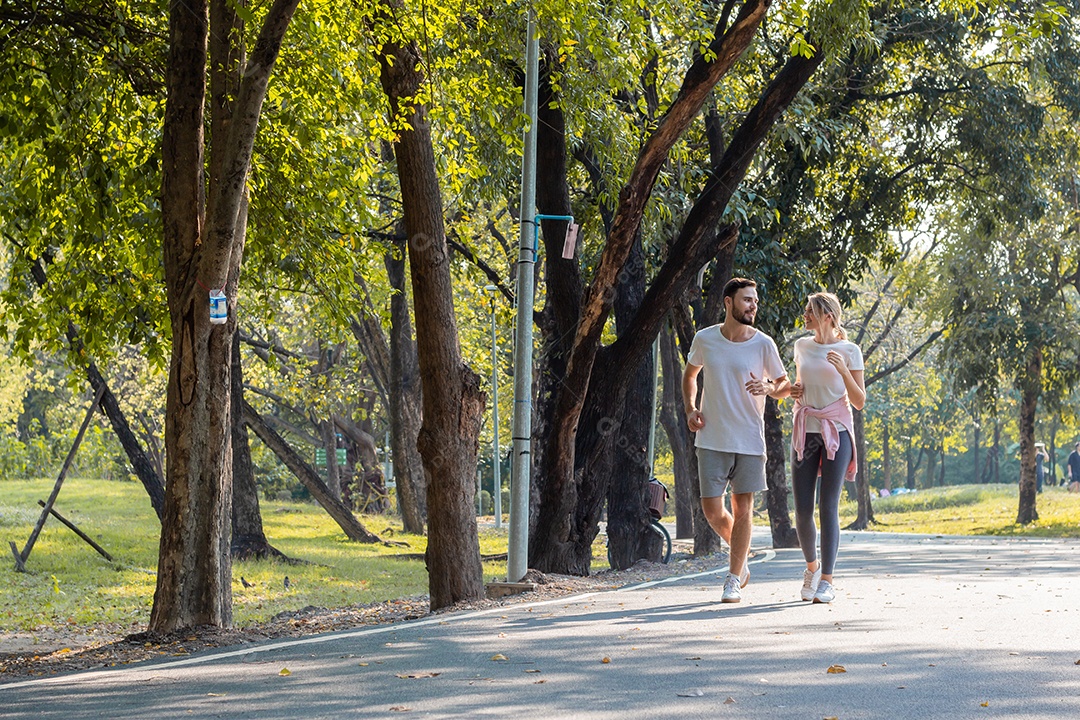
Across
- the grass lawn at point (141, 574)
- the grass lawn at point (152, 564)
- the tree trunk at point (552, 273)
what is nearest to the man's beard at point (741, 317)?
the tree trunk at point (552, 273)

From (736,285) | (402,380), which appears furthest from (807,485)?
(402,380)

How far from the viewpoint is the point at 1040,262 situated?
33.4 m

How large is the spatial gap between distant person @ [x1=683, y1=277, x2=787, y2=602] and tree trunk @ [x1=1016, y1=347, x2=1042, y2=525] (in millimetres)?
26191

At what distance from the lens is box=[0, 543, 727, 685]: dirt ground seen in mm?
8781

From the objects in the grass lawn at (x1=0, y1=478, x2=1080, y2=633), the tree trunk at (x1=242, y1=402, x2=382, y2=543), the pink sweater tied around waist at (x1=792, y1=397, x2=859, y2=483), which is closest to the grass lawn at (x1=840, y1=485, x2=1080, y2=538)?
the grass lawn at (x1=0, y1=478, x2=1080, y2=633)

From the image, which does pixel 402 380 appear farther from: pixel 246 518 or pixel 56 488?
pixel 56 488

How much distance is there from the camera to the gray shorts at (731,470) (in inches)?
382

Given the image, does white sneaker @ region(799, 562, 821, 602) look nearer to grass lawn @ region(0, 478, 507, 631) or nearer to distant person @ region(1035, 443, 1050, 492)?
grass lawn @ region(0, 478, 507, 631)

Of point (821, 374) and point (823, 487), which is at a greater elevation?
point (821, 374)

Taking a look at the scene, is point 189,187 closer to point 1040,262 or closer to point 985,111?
point 985,111

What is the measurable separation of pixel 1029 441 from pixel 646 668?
3063cm

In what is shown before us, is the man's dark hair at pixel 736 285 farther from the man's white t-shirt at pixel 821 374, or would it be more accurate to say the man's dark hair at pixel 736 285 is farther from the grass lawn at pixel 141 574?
the grass lawn at pixel 141 574

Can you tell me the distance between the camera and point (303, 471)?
2555 cm

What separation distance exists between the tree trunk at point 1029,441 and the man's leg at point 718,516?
25.9 m
